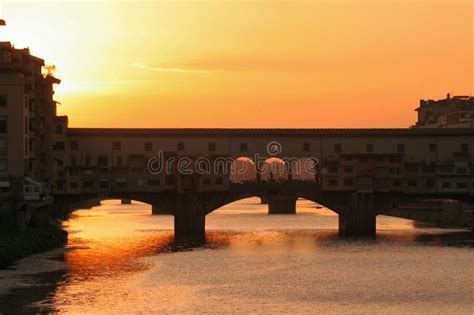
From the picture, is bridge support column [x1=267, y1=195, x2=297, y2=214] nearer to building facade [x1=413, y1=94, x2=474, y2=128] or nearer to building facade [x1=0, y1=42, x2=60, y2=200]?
building facade [x1=413, y1=94, x2=474, y2=128]

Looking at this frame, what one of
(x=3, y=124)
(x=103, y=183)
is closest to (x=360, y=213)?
(x=103, y=183)

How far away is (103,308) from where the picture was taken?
5112cm

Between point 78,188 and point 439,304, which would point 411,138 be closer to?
point 78,188

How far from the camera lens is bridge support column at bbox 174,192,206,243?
10531cm

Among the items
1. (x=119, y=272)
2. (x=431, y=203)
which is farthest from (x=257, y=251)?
(x=431, y=203)

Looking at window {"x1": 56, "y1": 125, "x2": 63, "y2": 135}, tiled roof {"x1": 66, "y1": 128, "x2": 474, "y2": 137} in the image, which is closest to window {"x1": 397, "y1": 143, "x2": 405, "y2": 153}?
tiled roof {"x1": 66, "y1": 128, "x2": 474, "y2": 137}

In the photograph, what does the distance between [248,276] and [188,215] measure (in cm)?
3939

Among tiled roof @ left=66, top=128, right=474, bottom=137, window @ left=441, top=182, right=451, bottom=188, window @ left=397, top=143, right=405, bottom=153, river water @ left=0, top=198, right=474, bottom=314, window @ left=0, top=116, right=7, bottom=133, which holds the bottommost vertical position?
river water @ left=0, top=198, right=474, bottom=314

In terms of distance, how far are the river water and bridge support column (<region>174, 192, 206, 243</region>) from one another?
108 inches

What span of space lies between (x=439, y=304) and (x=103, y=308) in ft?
60.3

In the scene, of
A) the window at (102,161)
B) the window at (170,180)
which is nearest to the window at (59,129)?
the window at (102,161)

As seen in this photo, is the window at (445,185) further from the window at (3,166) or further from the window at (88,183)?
the window at (3,166)

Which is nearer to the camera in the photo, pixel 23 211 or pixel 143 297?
pixel 143 297

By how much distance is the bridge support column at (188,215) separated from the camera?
346 ft
